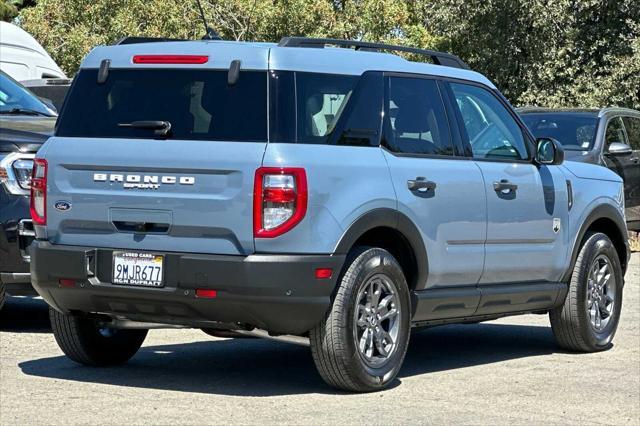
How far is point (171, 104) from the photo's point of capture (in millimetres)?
8023

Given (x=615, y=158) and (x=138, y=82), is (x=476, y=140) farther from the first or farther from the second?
(x=615, y=158)

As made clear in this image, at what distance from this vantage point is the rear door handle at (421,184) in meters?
8.36

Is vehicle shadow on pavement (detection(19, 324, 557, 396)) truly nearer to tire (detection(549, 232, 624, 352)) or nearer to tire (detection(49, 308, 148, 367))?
tire (detection(49, 308, 148, 367))

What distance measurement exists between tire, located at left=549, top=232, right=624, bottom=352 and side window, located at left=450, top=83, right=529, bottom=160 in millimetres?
1020

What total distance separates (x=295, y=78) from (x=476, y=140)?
1.70m

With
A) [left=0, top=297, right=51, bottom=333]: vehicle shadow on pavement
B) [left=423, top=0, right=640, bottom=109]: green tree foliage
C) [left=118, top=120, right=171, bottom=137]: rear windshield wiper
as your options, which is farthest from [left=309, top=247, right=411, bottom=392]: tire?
[left=423, top=0, right=640, bottom=109]: green tree foliage

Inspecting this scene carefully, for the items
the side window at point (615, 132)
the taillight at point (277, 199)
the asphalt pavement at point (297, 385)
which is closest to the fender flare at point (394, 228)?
the taillight at point (277, 199)

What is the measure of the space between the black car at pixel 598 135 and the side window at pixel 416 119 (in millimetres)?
7394

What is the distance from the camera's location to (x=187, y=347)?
9.91 metres

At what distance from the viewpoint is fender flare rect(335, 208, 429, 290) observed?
7.84 m

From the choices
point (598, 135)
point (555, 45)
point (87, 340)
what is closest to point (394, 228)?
point (87, 340)

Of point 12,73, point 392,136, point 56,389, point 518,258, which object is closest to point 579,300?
point 518,258

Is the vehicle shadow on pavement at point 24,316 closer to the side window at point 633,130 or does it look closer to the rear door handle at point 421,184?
the rear door handle at point 421,184

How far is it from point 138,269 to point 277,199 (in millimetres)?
877
